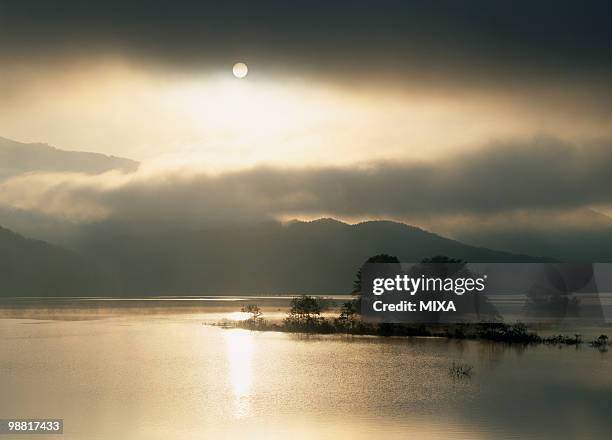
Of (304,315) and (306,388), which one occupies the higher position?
(304,315)

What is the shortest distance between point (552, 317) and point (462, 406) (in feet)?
182

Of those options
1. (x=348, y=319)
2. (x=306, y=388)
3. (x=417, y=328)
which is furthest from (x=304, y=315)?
(x=306, y=388)

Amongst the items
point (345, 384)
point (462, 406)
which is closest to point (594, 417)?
point (462, 406)

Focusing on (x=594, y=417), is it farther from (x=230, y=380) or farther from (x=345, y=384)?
(x=230, y=380)

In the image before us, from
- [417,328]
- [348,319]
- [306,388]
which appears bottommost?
[306,388]

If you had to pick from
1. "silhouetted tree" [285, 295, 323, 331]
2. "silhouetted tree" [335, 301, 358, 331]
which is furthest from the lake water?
"silhouetted tree" [285, 295, 323, 331]

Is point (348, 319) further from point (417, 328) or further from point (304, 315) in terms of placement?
point (304, 315)

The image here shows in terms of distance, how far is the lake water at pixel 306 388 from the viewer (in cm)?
2898

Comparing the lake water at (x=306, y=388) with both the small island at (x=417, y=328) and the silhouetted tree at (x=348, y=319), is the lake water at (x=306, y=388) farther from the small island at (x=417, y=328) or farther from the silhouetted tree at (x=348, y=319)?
the silhouetted tree at (x=348, y=319)

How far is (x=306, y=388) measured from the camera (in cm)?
3862

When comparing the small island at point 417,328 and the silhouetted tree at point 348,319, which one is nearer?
the small island at point 417,328

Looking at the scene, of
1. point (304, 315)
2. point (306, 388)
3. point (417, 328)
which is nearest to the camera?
point (306, 388)

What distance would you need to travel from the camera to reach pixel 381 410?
32.4 meters

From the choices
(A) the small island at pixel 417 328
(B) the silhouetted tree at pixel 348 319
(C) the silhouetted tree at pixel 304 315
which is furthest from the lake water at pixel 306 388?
(C) the silhouetted tree at pixel 304 315
